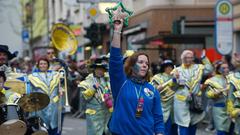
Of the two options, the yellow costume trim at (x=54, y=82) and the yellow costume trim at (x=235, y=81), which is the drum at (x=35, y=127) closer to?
the yellow costume trim at (x=235, y=81)

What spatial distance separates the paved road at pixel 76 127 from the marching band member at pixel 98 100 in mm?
4671

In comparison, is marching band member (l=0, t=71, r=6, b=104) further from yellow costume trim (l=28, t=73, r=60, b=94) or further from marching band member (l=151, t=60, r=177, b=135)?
marching band member (l=151, t=60, r=177, b=135)

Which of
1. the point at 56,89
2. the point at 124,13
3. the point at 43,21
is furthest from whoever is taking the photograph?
the point at 43,21

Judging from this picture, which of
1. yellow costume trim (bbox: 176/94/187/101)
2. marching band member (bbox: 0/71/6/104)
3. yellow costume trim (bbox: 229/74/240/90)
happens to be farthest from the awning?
marching band member (bbox: 0/71/6/104)

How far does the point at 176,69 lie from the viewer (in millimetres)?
12844

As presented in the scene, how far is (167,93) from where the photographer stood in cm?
1310

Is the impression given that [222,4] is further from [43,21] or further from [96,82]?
[43,21]

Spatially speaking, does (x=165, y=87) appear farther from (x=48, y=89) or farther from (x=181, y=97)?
(x=48, y=89)

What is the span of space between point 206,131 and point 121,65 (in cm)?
1025

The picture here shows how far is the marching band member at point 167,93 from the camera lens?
13022 millimetres

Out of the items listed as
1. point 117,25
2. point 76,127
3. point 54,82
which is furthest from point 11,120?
point 76,127

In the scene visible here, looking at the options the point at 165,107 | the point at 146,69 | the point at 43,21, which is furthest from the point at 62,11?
the point at 146,69

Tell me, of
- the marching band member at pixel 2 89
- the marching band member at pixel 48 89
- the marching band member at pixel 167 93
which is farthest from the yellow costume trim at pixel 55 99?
the marching band member at pixel 2 89

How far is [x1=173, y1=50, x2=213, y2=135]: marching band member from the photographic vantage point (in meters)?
12.8
